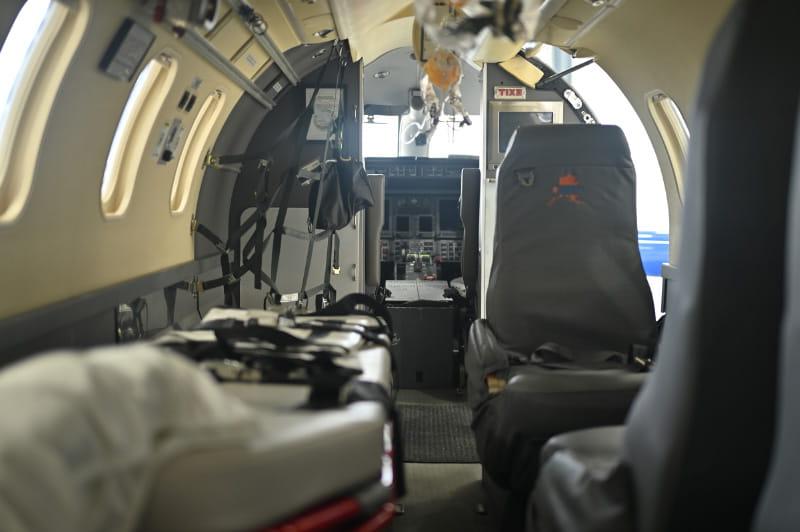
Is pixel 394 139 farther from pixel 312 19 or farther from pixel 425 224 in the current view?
pixel 312 19

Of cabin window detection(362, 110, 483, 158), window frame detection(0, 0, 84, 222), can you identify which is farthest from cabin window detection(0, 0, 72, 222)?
cabin window detection(362, 110, 483, 158)

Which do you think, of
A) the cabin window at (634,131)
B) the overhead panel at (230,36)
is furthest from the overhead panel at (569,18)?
the overhead panel at (230,36)

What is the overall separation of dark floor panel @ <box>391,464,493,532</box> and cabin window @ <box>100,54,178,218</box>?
8.44 feet

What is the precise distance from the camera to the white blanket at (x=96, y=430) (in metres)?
0.91

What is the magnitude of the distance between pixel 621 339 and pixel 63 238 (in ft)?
9.64

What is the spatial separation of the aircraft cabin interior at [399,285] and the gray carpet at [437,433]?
0.11 feet

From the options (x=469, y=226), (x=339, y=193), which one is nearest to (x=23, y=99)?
(x=339, y=193)

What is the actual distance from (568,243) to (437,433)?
224 cm

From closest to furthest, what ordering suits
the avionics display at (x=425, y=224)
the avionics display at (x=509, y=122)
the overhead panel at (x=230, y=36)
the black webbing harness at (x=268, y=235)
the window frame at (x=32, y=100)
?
the window frame at (x=32, y=100)
the overhead panel at (x=230, y=36)
the black webbing harness at (x=268, y=235)
the avionics display at (x=509, y=122)
the avionics display at (x=425, y=224)

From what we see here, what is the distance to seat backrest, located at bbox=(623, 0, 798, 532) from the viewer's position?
132 cm

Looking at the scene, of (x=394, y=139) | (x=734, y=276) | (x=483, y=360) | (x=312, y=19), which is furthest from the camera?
(x=394, y=139)

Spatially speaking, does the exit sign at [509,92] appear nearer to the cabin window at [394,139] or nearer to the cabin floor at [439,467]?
the cabin window at [394,139]

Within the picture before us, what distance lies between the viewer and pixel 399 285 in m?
7.28

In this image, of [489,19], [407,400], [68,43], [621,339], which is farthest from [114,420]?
[407,400]
